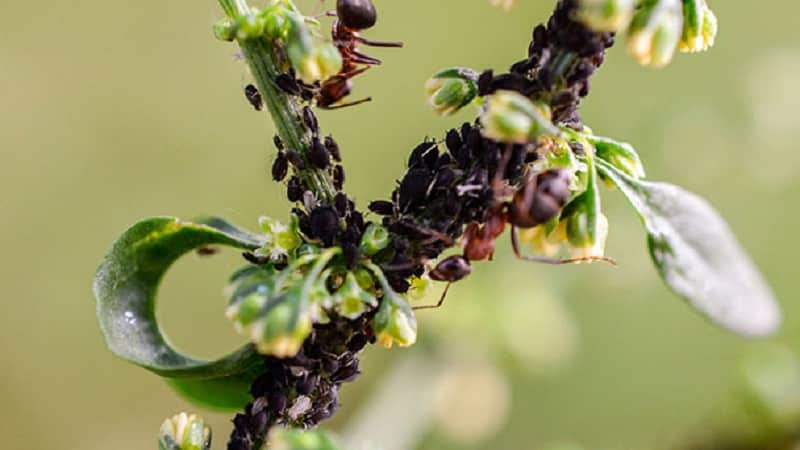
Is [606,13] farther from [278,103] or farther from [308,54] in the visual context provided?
[278,103]

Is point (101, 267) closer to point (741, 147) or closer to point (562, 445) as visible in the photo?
point (562, 445)

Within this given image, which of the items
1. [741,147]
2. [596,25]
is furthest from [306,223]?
[741,147]

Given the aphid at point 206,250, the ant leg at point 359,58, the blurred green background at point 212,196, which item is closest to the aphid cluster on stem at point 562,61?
the ant leg at point 359,58

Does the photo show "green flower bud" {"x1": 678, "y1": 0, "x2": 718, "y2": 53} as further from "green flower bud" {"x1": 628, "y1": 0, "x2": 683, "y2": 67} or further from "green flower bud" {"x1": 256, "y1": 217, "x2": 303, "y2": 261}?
→ "green flower bud" {"x1": 256, "y1": 217, "x2": 303, "y2": 261}

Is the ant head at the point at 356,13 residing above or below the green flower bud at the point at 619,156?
above

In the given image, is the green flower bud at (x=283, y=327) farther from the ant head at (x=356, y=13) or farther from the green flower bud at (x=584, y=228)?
the ant head at (x=356, y=13)

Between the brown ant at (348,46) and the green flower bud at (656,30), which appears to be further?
the brown ant at (348,46)
